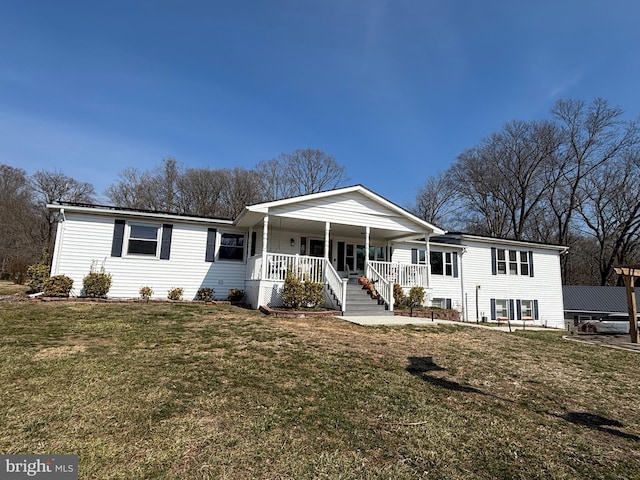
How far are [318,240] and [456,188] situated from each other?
23175mm

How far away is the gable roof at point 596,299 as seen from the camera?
24.6 metres

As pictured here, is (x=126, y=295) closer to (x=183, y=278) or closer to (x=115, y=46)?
(x=183, y=278)

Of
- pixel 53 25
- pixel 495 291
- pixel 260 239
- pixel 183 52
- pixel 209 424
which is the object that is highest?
pixel 183 52

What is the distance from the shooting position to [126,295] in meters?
12.5

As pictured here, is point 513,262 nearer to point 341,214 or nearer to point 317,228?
point 341,214

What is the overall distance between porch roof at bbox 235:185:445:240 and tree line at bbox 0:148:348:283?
1771 centimetres

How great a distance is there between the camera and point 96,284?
11.7m

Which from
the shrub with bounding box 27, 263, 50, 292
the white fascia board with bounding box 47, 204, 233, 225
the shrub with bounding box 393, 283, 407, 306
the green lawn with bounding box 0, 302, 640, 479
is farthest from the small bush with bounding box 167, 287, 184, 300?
the shrub with bounding box 393, 283, 407, 306

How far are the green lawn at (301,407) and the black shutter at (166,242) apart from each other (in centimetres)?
638

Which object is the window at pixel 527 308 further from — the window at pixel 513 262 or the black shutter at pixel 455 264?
the black shutter at pixel 455 264

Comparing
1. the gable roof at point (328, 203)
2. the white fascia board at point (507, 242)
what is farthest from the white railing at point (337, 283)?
the white fascia board at point (507, 242)

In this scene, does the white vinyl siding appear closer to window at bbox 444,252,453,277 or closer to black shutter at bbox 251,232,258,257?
black shutter at bbox 251,232,258,257

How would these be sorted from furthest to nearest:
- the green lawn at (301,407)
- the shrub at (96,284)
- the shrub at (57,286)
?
the shrub at (96,284) < the shrub at (57,286) < the green lawn at (301,407)

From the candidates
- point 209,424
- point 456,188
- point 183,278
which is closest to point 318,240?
point 183,278
